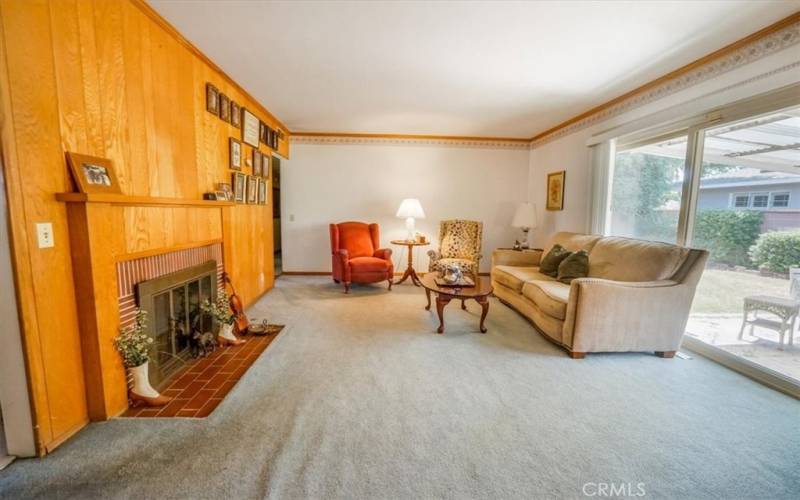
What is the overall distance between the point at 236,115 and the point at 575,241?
4042 mm

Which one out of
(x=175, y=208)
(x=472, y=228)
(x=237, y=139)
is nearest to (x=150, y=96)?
(x=175, y=208)

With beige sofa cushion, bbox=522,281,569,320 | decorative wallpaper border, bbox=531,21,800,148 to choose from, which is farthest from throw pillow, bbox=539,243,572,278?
decorative wallpaper border, bbox=531,21,800,148

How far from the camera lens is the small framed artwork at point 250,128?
3.54m

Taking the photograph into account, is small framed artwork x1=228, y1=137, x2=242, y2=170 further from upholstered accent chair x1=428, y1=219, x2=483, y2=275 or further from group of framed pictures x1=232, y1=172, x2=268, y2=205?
upholstered accent chair x1=428, y1=219, x2=483, y2=275

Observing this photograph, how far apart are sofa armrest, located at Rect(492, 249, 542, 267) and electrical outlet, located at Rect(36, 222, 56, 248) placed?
4.10m

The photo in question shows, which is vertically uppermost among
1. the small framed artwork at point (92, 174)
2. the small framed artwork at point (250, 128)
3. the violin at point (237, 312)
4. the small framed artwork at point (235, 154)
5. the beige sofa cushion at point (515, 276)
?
the small framed artwork at point (250, 128)

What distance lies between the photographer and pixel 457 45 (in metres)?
2.47

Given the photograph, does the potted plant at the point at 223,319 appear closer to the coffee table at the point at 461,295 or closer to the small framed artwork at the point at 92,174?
the small framed artwork at the point at 92,174

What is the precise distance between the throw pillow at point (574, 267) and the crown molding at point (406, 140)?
282 centimetres

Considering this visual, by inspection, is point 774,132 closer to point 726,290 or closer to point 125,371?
point 726,290

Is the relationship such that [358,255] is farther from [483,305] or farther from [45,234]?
[45,234]

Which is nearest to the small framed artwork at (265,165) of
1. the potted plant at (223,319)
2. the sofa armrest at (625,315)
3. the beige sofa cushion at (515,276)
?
the potted plant at (223,319)

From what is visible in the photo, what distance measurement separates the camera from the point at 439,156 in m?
5.51

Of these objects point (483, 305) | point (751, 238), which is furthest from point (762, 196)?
point (483, 305)
